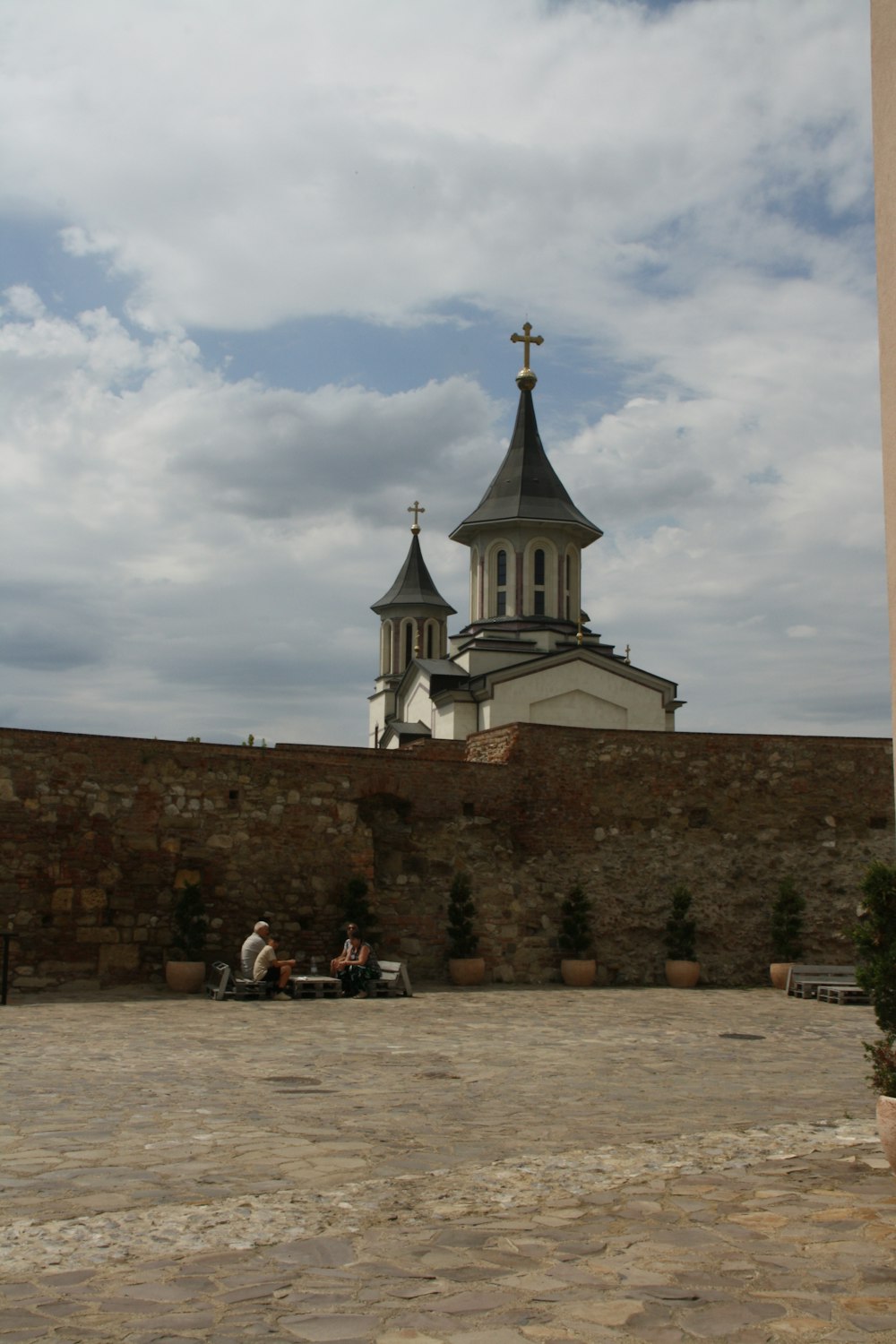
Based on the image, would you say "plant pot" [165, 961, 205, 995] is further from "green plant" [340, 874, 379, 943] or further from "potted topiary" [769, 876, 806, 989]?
"potted topiary" [769, 876, 806, 989]

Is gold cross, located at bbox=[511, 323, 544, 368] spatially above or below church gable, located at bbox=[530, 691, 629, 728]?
above

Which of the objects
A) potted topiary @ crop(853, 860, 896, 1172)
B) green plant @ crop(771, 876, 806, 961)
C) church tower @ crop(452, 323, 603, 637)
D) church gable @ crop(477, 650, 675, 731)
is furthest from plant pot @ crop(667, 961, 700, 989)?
church tower @ crop(452, 323, 603, 637)

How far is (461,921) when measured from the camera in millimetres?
18797

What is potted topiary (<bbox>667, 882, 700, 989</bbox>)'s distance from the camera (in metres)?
19.7

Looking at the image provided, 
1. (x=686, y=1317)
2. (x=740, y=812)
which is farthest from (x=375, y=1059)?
(x=740, y=812)

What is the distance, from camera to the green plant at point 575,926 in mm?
19547

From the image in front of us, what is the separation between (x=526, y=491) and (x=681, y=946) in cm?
2509

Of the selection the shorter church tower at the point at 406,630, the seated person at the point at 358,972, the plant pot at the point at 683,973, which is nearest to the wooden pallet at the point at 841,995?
the plant pot at the point at 683,973

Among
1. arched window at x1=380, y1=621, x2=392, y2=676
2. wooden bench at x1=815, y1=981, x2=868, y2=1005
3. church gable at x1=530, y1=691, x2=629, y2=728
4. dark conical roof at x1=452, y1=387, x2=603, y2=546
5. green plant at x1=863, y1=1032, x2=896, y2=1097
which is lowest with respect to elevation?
wooden bench at x1=815, y1=981, x2=868, y2=1005

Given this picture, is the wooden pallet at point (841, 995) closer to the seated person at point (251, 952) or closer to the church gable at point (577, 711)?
the seated person at point (251, 952)

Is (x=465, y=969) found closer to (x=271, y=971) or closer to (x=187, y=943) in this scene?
(x=271, y=971)

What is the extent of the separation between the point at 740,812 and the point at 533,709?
15.9m

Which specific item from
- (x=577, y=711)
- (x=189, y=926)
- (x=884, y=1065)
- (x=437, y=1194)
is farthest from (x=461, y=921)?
(x=577, y=711)

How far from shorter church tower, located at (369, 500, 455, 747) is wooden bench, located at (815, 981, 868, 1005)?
3610cm
